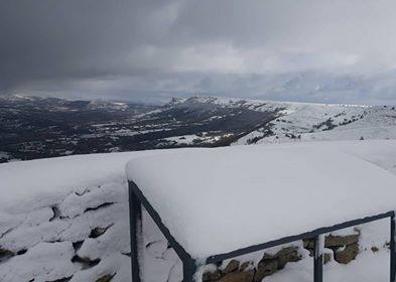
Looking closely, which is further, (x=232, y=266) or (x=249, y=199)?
(x=232, y=266)

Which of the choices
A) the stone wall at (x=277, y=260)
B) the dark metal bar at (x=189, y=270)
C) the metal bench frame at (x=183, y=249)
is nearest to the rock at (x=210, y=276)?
the stone wall at (x=277, y=260)

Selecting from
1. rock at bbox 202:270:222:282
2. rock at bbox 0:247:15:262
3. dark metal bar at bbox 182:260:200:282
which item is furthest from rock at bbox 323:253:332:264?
rock at bbox 0:247:15:262

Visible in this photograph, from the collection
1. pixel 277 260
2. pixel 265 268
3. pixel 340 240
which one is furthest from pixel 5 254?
pixel 340 240

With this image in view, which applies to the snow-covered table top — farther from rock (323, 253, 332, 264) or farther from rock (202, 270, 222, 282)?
rock (323, 253, 332, 264)

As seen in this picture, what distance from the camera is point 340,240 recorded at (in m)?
4.62

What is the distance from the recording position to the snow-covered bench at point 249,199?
2164 mm

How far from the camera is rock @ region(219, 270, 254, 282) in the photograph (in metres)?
3.88

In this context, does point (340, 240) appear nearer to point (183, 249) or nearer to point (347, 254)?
point (347, 254)

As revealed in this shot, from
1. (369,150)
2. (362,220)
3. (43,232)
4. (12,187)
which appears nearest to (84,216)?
(43,232)

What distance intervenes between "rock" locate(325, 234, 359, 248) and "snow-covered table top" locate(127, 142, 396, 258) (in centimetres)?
122

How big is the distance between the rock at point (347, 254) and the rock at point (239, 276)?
4.14 ft

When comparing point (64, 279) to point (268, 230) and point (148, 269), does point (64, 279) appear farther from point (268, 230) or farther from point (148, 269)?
point (268, 230)

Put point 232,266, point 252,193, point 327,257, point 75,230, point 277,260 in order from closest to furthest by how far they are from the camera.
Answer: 1. point 252,193
2. point 75,230
3. point 232,266
4. point 277,260
5. point 327,257

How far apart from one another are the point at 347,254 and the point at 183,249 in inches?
131
